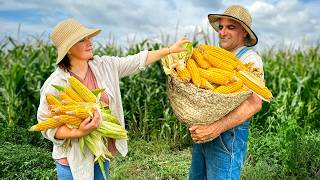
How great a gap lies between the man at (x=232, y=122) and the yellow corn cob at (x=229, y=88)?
0.13 metres

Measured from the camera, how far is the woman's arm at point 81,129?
299 centimetres

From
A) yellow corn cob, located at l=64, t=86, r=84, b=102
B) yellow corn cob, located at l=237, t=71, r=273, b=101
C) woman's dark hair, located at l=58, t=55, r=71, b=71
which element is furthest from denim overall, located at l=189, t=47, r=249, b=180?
woman's dark hair, located at l=58, t=55, r=71, b=71

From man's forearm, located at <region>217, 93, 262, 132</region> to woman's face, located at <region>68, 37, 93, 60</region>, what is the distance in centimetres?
87

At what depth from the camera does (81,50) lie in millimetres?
3111

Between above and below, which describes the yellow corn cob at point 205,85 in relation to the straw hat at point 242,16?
below

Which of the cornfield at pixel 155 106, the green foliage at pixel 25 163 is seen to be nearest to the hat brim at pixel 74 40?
the green foliage at pixel 25 163

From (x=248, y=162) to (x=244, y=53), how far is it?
3045 millimetres

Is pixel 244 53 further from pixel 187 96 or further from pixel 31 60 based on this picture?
pixel 31 60

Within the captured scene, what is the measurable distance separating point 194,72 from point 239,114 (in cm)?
37

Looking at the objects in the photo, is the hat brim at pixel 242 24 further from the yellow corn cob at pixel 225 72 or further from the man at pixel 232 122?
the yellow corn cob at pixel 225 72

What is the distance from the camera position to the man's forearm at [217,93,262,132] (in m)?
→ 3.13

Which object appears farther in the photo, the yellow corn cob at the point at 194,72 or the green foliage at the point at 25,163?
the green foliage at the point at 25,163

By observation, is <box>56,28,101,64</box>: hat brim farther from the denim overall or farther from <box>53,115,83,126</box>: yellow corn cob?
the denim overall

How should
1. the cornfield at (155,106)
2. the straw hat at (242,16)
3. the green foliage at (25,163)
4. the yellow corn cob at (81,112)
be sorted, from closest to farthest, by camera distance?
the yellow corn cob at (81,112), the straw hat at (242,16), the green foliage at (25,163), the cornfield at (155,106)
